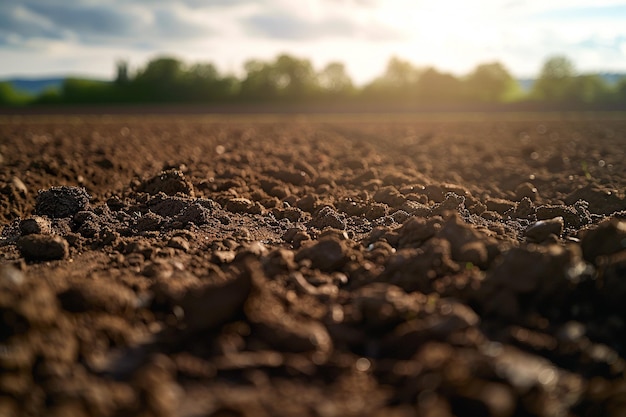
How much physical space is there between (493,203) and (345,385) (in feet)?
14.6

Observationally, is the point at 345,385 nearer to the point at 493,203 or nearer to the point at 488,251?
the point at 488,251

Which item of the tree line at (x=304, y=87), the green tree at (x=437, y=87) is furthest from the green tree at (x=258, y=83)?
the green tree at (x=437, y=87)

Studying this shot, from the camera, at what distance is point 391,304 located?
313 centimetres

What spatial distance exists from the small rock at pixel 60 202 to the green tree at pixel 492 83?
49.4m

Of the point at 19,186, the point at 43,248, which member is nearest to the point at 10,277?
the point at 43,248

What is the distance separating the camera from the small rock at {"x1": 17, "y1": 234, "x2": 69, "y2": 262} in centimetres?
476

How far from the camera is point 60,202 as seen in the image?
6254 millimetres

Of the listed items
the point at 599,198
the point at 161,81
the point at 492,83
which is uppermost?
the point at 492,83

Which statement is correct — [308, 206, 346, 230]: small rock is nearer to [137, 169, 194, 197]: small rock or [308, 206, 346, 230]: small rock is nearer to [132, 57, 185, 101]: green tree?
[137, 169, 194, 197]: small rock

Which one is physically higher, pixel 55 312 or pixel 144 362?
pixel 55 312

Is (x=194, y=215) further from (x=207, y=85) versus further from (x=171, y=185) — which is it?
(x=207, y=85)

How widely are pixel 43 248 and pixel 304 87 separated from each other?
5008 centimetres

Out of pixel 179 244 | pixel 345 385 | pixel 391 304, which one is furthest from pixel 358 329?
pixel 179 244

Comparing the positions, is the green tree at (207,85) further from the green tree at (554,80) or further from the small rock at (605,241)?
the small rock at (605,241)
